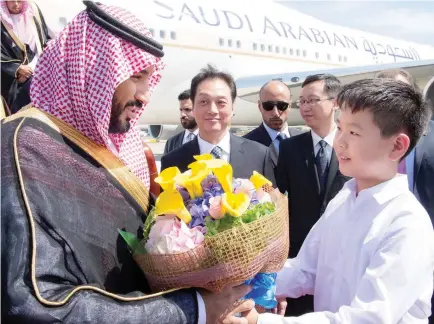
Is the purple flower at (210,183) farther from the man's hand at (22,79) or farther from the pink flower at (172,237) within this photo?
the man's hand at (22,79)

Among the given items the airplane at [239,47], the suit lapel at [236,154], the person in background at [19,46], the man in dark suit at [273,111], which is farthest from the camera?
the airplane at [239,47]

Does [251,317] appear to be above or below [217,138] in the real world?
below

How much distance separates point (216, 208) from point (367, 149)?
0.56 metres

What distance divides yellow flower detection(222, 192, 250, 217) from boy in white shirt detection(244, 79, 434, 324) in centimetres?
39

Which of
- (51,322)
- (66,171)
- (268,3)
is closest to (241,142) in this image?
(66,171)

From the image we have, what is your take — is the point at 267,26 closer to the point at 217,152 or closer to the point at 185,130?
the point at 185,130

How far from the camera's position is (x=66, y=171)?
1.46m

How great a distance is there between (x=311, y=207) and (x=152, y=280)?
191cm

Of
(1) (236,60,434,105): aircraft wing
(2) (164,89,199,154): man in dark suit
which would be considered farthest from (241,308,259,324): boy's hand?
(1) (236,60,434,105): aircraft wing

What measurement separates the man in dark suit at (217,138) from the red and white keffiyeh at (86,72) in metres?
1.37

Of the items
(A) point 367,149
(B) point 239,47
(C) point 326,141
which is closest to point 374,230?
(A) point 367,149

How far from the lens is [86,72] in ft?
5.35

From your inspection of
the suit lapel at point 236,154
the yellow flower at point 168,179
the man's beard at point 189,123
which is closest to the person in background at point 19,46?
the suit lapel at point 236,154

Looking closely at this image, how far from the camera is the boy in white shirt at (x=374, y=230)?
1.39 m
